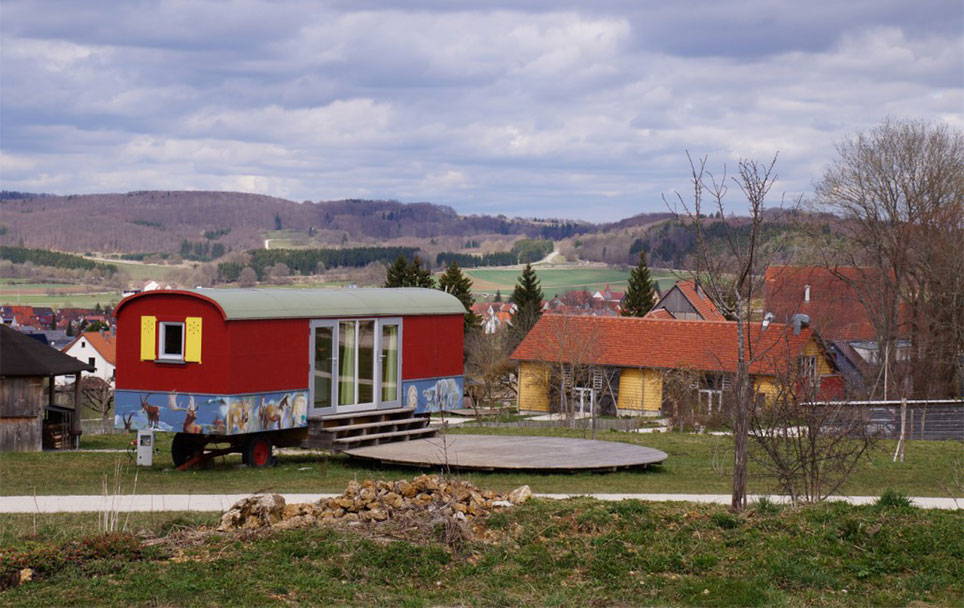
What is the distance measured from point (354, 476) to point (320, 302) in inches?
139

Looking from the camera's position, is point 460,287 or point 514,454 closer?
point 514,454

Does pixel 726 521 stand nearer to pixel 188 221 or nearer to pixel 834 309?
pixel 834 309

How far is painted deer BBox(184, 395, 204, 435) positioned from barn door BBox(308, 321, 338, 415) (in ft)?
6.56

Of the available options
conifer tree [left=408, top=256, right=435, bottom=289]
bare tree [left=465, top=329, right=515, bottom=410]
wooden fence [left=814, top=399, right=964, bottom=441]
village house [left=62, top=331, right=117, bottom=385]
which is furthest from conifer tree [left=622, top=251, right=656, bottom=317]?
wooden fence [left=814, top=399, right=964, bottom=441]

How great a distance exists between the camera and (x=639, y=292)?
203ft

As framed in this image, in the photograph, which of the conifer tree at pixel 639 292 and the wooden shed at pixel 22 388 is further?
the conifer tree at pixel 639 292

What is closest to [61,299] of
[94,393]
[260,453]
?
[94,393]

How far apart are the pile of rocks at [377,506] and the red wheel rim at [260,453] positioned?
23.6 ft

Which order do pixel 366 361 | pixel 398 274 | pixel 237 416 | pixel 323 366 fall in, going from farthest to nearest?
pixel 398 274
pixel 366 361
pixel 323 366
pixel 237 416

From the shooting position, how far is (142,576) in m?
7.98

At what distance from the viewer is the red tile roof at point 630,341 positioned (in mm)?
36562

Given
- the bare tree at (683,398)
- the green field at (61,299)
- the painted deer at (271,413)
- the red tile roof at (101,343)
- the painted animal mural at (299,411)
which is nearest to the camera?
the painted deer at (271,413)

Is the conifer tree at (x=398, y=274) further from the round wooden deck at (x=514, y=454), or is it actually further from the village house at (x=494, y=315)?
the round wooden deck at (x=514, y=454)

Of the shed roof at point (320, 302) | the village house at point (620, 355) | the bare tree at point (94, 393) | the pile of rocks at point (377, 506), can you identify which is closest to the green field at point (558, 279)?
the bare tree at point (94, 393)
